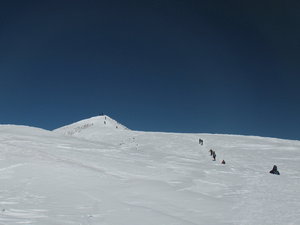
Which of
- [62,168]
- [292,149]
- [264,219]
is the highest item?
[292,149]

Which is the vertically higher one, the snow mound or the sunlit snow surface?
the snow mound

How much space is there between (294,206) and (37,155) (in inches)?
536

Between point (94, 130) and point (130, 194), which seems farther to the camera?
point (94, 130)

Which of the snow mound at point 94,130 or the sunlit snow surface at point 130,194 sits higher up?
the snow mound at point 94,130

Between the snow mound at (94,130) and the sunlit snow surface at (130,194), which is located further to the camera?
the snow mound at (94,130)

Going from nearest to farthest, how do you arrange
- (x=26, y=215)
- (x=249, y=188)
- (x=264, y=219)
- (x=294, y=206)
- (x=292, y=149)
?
1. (x=26, y=215)
2. (x=264, y=219)
3. (x=294, y=206)
4. (x=249, y=188)
5. (x=292, y=149)

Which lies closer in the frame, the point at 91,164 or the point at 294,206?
the point at 294,206

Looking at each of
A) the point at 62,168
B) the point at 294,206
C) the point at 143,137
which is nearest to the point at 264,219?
the point at 294,206

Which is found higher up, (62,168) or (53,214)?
(62,168)

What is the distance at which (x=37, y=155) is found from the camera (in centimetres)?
2039

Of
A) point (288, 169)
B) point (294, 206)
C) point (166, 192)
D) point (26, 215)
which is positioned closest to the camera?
point (26, 215)

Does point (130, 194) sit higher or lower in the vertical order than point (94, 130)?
lower

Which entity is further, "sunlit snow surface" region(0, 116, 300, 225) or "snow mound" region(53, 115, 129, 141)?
"snow mound" region(53, 115, 129, 141)

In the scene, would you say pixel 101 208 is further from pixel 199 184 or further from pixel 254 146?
pixel 254 146
